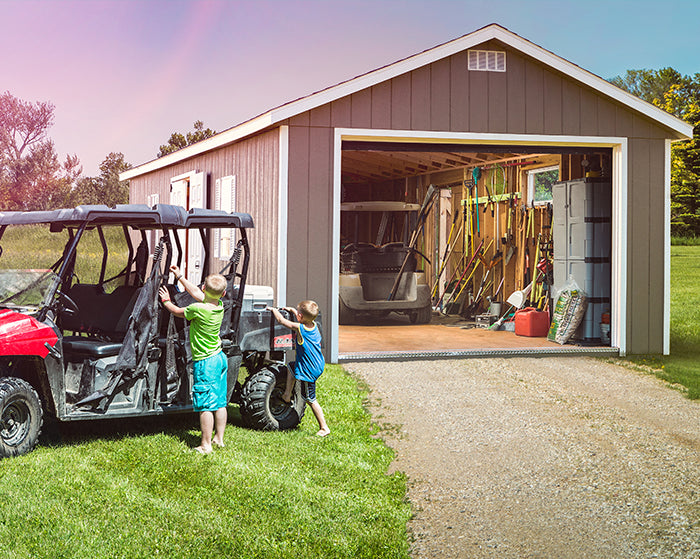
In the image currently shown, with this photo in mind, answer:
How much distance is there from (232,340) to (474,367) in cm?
447

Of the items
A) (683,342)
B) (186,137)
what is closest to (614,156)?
(683,342)

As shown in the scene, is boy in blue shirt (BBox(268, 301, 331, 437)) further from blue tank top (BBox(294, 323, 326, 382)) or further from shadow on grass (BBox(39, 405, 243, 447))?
shadow on grass (BBox(39, 405, 243, 447))

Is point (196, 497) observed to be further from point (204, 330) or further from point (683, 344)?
point (683, 344)

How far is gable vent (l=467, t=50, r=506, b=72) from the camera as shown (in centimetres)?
1091

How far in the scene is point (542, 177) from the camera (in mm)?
14523

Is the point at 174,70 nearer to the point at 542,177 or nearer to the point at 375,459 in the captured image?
the point at 542,177

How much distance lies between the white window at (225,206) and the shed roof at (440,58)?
800 mm

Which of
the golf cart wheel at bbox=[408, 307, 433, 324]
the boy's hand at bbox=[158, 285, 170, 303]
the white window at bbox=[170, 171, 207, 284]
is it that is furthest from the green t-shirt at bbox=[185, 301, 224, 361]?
the golf cart wheel at bbox=[408, 307, 433, 324]

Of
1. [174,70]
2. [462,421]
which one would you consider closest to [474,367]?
[462,421]

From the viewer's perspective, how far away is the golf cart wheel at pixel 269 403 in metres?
6.50

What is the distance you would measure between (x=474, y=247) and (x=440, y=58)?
5986 mm

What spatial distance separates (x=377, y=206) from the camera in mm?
15188

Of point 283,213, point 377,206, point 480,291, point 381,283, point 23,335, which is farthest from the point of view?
point 480,291

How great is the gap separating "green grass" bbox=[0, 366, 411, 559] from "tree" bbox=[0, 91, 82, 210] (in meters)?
38.1
